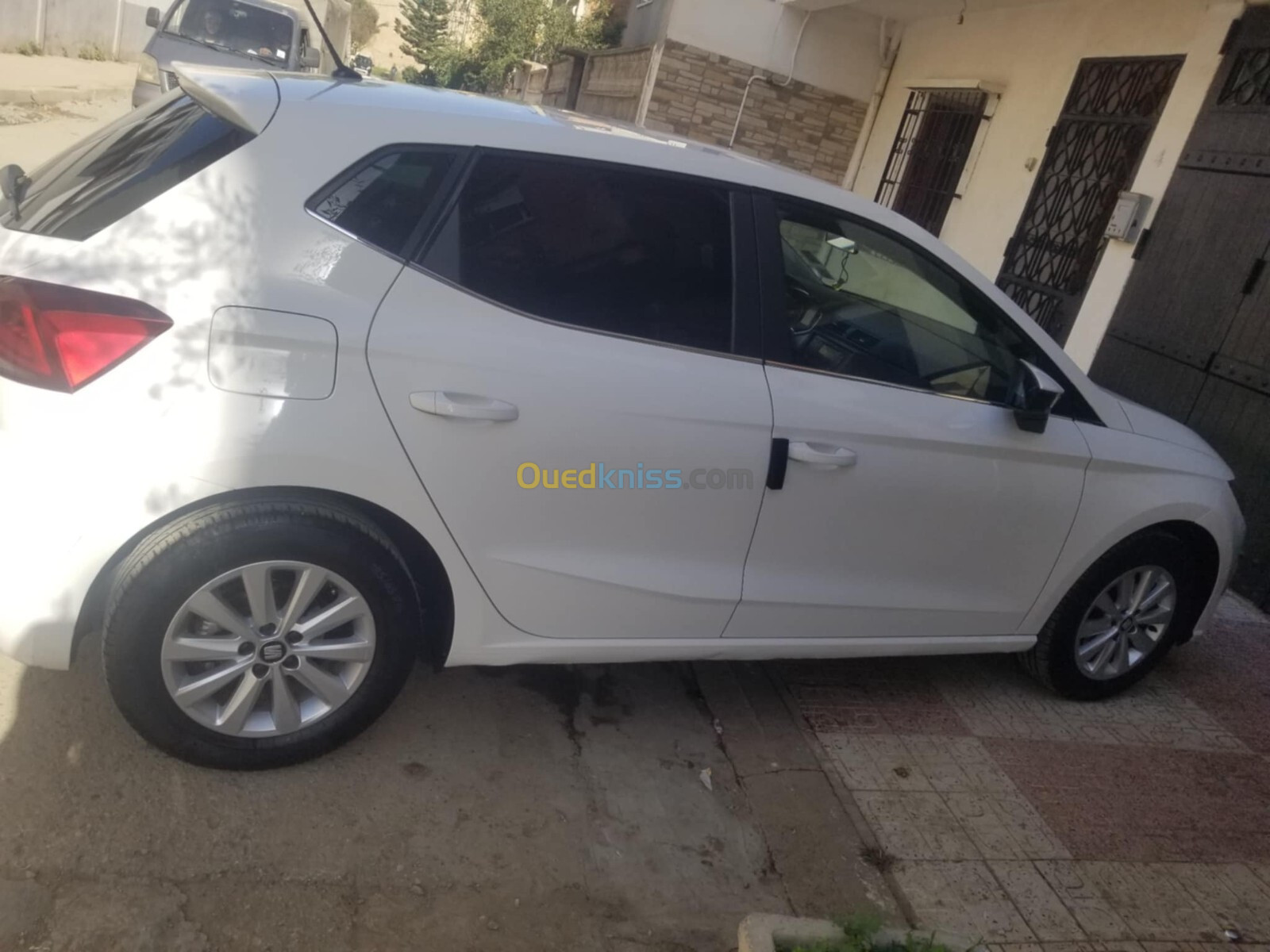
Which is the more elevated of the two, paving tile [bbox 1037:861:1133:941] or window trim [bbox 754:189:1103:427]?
window trim [bbox 754:189:1103:427]

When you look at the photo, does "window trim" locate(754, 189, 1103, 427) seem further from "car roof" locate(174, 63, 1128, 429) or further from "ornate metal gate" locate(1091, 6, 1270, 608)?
"ornate metal gate" locate(1091, 6, 1270, 608)

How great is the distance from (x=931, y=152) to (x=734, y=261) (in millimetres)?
8066

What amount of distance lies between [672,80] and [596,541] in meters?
10.5

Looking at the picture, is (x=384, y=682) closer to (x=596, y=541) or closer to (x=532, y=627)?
(x=532, y=627)

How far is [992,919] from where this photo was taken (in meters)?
2.79

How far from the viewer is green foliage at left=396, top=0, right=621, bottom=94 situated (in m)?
18.5

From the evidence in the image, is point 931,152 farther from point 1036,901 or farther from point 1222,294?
point 1036,901

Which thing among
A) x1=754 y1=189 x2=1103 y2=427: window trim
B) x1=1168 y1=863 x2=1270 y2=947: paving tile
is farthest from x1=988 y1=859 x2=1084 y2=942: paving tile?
x1=754 y1=189 x2=1103 y2=427: window trim

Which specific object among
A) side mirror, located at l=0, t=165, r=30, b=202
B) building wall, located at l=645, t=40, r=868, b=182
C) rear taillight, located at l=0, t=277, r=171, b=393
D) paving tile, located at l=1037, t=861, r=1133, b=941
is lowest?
paving tile, located at l=1037, t=861, r=1133, b=941

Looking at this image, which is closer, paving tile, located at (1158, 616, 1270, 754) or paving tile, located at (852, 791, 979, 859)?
paving tile, located at (852, 791, 979, 859)

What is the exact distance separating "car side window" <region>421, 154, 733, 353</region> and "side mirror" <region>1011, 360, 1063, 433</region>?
102 cm

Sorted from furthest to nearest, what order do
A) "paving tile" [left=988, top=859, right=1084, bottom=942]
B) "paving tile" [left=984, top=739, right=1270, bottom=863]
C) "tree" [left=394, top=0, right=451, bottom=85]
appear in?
1. "tree" [left=394, top=0, right=451, bottom=85]
2. "paving tile" [left=984, top=739, right=1270, bottom=863]
3. "paving tile" [left=988, top=859, right=1084, bottom=942]

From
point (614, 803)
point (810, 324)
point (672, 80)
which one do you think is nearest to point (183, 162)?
point (810, 324)

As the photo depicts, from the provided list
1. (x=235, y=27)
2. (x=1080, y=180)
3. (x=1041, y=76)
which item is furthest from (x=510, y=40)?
(x=1080, y=180)
